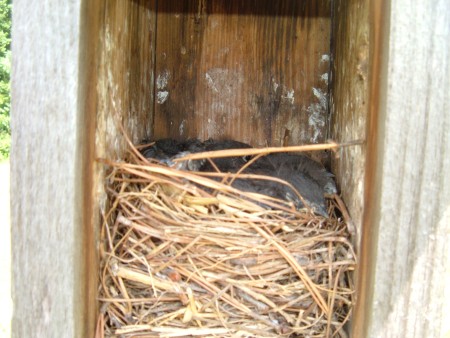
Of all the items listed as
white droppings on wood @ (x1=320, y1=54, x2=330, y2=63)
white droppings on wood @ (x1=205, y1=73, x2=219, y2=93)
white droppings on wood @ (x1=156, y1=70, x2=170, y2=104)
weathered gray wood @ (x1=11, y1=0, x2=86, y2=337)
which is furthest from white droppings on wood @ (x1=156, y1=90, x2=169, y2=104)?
weathered gray wood @ (x1=11, y1=0, x2=86, y2=337)

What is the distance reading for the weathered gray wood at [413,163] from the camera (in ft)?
2.77

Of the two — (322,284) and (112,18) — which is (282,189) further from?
(112,18)

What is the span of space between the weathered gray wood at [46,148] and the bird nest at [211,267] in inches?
5.9

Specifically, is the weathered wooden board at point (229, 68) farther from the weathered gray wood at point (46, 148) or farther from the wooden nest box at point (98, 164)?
the weathered gray wood at point (46, 148)

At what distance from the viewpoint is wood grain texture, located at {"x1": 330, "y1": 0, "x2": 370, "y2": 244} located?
1.00m

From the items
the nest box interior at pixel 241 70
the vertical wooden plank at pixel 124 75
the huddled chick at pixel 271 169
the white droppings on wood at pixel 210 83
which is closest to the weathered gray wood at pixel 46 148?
the vertical wooden plank at pixel 124 75

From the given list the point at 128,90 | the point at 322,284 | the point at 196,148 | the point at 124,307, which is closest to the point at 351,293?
the point at 322,284

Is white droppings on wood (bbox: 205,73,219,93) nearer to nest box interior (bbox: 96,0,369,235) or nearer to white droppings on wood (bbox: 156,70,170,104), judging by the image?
nest box interior (bbox: 96,0,369,235)

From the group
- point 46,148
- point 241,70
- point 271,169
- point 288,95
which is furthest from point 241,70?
point 46,148

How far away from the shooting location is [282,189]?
118cm

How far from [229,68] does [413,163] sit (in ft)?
2.59

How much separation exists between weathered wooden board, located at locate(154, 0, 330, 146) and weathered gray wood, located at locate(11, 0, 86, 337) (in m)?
0.68

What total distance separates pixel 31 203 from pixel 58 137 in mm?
116

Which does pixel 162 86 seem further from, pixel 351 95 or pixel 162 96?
pixel 351 95
